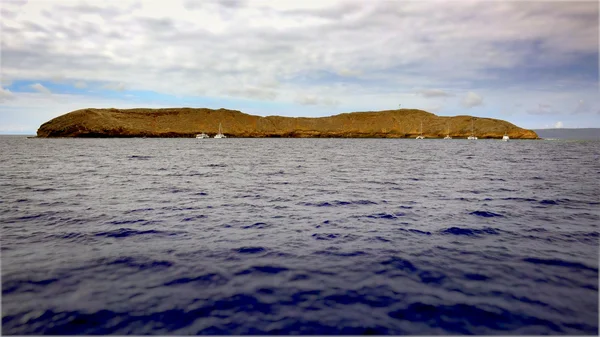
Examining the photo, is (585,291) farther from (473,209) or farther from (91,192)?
(91,192)

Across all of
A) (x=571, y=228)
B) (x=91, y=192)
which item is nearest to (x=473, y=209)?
(x=571, y=228)

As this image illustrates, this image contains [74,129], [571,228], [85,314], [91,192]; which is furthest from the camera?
[74,129]

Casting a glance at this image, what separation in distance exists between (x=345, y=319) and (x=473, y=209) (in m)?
12.6

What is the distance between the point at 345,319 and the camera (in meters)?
6.61

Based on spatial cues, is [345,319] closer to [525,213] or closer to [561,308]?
[561,308]

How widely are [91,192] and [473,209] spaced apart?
22.2 metres

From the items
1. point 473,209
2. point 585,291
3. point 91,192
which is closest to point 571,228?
point 473,209

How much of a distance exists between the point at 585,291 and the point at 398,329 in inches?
200

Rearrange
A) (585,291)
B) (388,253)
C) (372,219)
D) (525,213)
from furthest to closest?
(525,213)
(372,219)
(388,253)
(585,291)

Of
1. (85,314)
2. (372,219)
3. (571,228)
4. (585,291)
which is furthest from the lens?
(372,219)

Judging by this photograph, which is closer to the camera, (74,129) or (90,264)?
(90,264)

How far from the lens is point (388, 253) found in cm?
1030

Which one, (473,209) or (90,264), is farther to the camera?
(473,209)

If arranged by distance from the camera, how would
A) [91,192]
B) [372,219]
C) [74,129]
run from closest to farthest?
[372,219], [91,192], [74,129]
